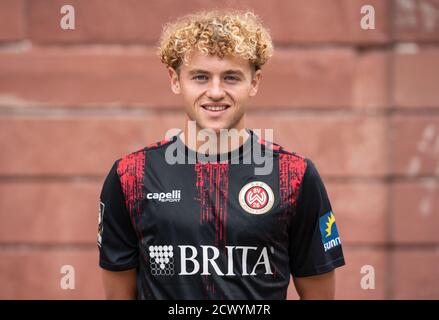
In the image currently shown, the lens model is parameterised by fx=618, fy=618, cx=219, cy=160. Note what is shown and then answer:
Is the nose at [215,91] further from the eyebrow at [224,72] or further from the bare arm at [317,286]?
the bare arm at [317,286]

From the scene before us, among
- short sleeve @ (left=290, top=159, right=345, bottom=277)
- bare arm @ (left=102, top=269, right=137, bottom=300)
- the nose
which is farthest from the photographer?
bare arm @ (left=102, top=269, right=137, bottom=300)

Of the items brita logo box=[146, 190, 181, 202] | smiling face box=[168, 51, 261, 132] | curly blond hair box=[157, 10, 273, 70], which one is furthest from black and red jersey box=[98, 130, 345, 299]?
curly blond hair box=[157, 10, 273, 70]

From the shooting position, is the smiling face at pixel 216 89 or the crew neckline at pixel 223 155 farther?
the crew neckline at pixel 223 155

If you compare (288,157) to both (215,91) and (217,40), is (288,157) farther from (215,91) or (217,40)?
(217,40)

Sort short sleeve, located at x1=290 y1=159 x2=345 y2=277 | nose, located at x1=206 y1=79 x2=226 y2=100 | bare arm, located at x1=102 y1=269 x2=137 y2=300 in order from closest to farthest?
nose, located at x1=206 y1=79 x2=226 y2=100 → short sleeve, located at x1=290 y1=159 x2=345 y2=277 → bare arm, located at x1=102 y1=269 x2=137 y2=300

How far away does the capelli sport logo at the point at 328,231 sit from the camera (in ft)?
7.19

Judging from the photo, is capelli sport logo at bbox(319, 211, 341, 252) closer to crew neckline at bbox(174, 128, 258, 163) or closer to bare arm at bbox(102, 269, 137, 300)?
crew neckline at bbox(174, 128, 258, 163)

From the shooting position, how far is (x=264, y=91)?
375 cm

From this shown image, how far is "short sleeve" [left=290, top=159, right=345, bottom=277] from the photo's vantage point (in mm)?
2158

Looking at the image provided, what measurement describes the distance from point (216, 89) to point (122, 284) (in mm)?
822

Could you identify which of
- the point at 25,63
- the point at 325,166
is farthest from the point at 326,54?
the point at 25,63

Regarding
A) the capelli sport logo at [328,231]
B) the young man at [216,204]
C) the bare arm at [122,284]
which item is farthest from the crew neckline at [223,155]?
the bare arm at [122,284]

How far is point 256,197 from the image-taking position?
2.11 metres

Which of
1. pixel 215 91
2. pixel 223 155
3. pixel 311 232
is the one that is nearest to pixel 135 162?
pixel 223 155
